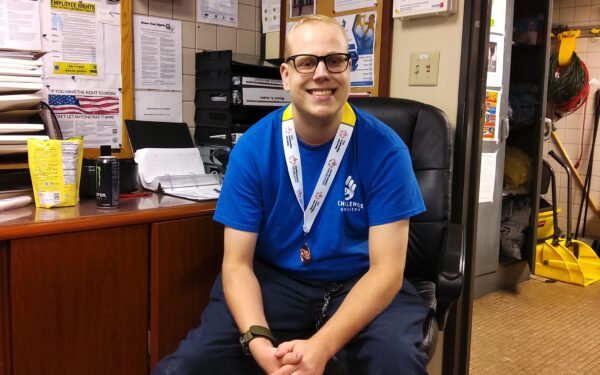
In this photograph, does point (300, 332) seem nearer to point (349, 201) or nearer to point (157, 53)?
point (349, 201)

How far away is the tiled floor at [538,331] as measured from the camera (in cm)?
256

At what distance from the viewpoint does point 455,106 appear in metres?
1.94

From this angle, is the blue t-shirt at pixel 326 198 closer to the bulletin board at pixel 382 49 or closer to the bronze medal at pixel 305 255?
the bronze medal at pixel 305 255

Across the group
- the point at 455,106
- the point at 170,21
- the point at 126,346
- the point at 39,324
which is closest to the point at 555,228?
the point at 455,106

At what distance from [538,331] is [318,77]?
2.27 meters

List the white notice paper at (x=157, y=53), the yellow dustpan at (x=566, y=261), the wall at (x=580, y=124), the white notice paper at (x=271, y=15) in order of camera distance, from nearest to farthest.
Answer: the white notice paper at (x=157, y=53) → the white notice paper at (x=271, y=15) → the yellow dustpan at (x=566, y=261) → the wall at (x=580, y=124)

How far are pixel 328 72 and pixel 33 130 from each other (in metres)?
0.97

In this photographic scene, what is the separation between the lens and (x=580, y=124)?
4.75m

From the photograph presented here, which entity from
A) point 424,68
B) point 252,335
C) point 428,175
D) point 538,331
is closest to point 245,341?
point 252,335

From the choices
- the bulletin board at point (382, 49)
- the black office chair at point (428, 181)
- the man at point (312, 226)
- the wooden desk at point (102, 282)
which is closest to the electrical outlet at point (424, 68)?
the bulletin board at point (382, 49)

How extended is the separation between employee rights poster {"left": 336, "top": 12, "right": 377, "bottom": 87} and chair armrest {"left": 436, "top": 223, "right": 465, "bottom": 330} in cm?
80

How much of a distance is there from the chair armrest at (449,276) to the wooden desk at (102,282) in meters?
0.72

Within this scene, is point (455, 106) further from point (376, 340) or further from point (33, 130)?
point (33, 130)

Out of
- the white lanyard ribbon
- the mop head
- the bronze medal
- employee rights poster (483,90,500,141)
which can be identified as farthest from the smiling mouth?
the mop head
